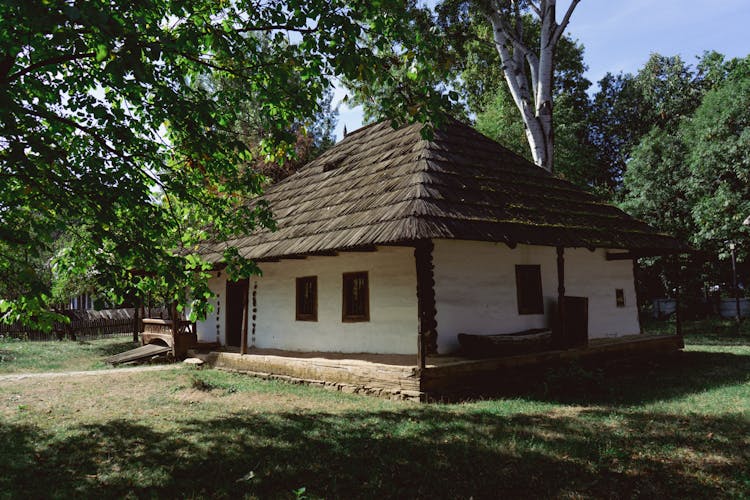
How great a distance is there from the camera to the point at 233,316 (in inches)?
590

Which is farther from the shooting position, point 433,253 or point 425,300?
point 433,253

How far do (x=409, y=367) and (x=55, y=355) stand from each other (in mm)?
13567

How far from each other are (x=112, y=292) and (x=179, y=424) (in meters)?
2.22

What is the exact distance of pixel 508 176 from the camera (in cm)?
1191

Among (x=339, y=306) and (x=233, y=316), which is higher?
(x=339, y=306)

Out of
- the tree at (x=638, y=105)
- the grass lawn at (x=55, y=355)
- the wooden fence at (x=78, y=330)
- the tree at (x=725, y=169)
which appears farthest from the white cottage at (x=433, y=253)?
the tree at (x=638, y=105)

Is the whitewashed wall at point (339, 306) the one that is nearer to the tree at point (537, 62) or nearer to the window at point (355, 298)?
the window at point (355, 298)

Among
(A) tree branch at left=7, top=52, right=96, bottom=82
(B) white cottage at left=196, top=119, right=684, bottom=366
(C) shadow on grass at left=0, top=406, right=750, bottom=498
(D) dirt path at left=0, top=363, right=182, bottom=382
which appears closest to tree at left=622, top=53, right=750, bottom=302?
(B) white cottage at left=196, top=119, right=684, bottom=366

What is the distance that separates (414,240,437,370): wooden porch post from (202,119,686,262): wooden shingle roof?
2.00 feet

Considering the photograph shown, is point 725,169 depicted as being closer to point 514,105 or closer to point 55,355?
point 514,105

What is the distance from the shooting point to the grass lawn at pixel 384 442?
453 centimetres

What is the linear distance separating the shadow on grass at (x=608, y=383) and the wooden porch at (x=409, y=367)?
0.51 feet

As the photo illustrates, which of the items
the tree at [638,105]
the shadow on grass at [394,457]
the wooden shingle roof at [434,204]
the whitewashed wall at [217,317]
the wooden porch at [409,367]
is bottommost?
the shadow on grass at [394,457]

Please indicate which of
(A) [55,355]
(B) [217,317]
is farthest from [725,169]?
(A) [55,355]
